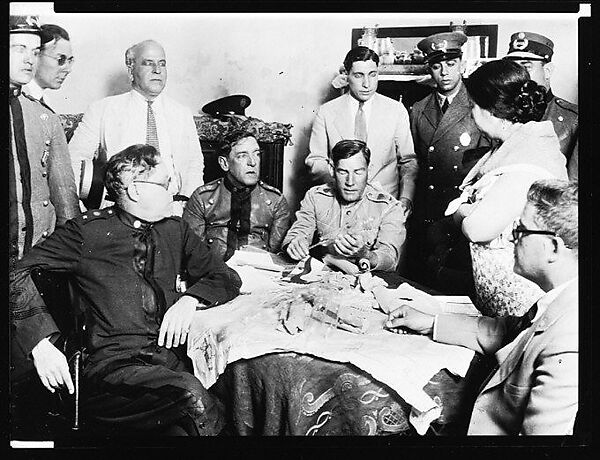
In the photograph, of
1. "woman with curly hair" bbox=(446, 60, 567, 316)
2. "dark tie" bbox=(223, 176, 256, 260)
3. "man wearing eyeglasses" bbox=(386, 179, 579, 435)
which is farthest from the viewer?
"dark tie" bbox=(223, 176, 256, 260)

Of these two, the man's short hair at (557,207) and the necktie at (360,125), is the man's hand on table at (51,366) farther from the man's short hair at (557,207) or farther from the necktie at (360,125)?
the man's short hair at (557,207)

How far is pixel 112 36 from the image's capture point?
88.8 inches

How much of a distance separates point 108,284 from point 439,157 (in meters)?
1.00

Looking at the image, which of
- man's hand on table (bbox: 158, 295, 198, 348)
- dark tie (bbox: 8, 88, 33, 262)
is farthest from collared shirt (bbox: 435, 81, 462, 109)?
dark tie (bbox: 8, 88, 33, 262)

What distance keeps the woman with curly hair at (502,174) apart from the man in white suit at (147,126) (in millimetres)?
765

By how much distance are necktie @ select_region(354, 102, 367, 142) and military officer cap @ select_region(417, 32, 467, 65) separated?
243mm

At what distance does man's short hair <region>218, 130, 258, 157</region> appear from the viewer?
2293mm

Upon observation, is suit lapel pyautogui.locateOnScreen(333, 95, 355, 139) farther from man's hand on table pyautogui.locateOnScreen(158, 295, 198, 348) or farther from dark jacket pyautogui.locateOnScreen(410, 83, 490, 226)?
man's hand on table pyautogui.locateOnScreen(158, 295, 198, 348)

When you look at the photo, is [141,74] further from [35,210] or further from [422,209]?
[422,209]

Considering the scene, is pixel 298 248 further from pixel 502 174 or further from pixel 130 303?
pixel 502 174

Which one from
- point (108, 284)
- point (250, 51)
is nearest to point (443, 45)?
point (250, 51)

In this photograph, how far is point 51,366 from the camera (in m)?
2.21

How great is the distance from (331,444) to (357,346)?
0.29 metres
